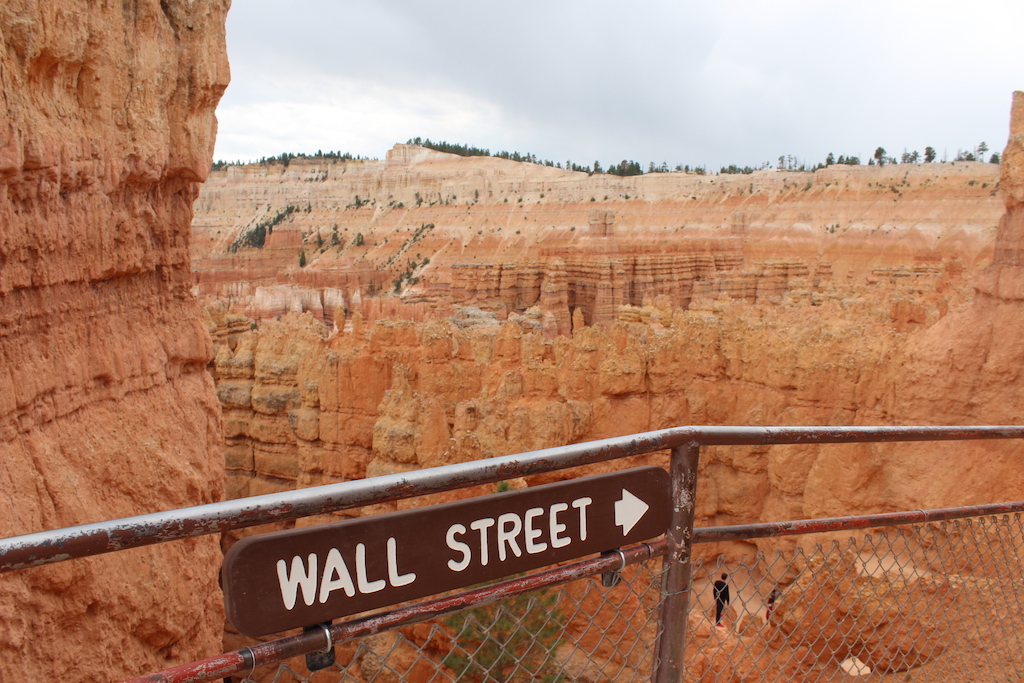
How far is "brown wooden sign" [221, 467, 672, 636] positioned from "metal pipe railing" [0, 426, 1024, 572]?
1.7 inches

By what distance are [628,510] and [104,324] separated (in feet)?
12.1

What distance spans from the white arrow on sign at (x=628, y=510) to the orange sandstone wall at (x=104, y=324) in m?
2.87

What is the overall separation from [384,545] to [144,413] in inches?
143

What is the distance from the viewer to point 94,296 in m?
4.04

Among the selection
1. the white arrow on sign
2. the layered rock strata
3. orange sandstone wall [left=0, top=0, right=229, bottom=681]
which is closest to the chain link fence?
orange sandstone wall [left=0, top=0, right=229, bottom=681]

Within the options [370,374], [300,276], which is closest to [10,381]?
[370,374]

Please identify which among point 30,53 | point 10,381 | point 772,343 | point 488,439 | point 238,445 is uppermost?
point 30,53

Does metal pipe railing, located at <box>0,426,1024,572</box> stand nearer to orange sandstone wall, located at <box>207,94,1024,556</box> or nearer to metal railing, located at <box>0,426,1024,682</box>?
metal railing, located at <box>0,426,1024,682</box>

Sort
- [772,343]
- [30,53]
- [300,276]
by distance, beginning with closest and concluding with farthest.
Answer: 1. [30,53]
2. [772,343]
3. [300,276]

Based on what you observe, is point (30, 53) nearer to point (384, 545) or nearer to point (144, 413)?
point (144, 413)

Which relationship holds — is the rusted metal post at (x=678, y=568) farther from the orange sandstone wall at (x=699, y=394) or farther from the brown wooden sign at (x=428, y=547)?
the orange sandstone wall at (x=699, y=394)

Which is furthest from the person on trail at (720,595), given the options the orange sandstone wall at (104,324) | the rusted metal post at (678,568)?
the orange sandstone wall at (104,324)

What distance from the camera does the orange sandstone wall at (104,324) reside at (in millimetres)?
3252

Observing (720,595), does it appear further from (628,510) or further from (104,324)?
(104,324)
